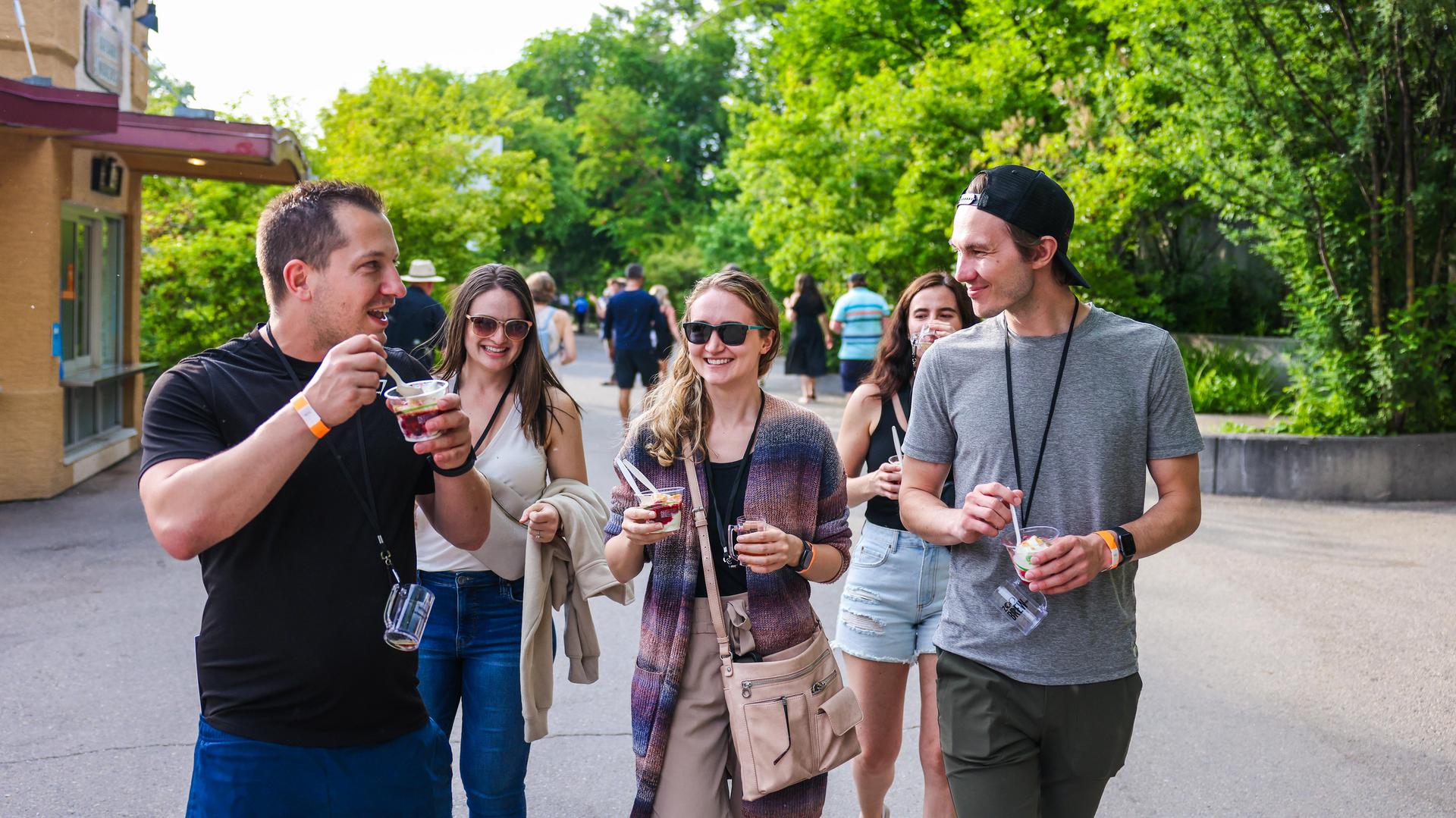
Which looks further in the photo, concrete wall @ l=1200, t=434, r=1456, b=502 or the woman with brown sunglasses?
concrete wall @ l=1200, t=434, r=1456, b=502

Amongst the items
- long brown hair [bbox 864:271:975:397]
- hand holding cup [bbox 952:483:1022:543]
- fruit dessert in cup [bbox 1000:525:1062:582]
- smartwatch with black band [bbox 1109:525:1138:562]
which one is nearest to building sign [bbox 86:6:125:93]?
long brown hair [bbox 864:271:975:397]

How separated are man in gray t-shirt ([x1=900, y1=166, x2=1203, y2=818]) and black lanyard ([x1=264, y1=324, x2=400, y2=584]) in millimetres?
1312

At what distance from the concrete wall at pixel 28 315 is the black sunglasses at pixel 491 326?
26.7ft

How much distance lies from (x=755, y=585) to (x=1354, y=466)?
360 inches

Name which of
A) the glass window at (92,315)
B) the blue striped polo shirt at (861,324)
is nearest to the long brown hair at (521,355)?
the glass window at (92,315)

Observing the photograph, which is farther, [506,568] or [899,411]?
[899,411]

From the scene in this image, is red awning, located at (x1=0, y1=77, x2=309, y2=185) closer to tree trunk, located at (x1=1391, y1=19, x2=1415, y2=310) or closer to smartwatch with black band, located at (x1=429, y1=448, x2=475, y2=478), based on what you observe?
smartwatch with black band, located at (x1=429, y1=448, x2=475, y2=478)

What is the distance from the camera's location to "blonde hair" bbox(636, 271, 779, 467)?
343 centimetres

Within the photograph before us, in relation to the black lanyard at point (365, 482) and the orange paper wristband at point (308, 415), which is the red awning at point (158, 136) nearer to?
the black lanyard at point (365, 482)

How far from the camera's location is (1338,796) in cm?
477

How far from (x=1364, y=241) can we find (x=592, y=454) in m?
7.72

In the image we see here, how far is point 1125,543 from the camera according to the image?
284 centimetres

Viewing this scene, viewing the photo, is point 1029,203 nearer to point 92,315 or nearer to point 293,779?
point 293,779

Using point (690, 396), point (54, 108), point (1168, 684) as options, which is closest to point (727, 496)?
point (690, 396)
